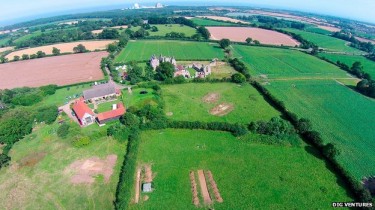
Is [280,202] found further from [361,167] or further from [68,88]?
[68,88]

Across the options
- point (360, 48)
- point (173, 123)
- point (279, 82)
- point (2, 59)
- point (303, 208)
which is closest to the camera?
point (303, 208)

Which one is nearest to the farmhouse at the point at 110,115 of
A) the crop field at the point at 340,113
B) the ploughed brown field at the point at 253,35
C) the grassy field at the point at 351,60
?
the crop field at the point at 340,113

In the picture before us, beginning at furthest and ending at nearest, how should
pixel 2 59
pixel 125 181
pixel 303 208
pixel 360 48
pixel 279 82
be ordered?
pixel 360 48
pixel 2 59
pixel 279 82
pixel 125 181
pixel 303 208

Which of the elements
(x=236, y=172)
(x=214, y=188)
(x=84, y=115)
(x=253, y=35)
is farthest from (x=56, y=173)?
(x=253, y=35)

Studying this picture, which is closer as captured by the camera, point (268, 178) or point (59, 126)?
point (268, 178)

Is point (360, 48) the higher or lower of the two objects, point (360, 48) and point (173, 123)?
the higher

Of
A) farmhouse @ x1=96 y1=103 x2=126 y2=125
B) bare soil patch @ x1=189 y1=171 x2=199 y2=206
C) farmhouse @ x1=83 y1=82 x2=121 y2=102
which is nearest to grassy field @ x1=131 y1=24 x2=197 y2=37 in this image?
farmhouse @ x1=83 y1=82 x2=121 y2=102

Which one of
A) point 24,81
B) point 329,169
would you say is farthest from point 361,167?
point 24,81
